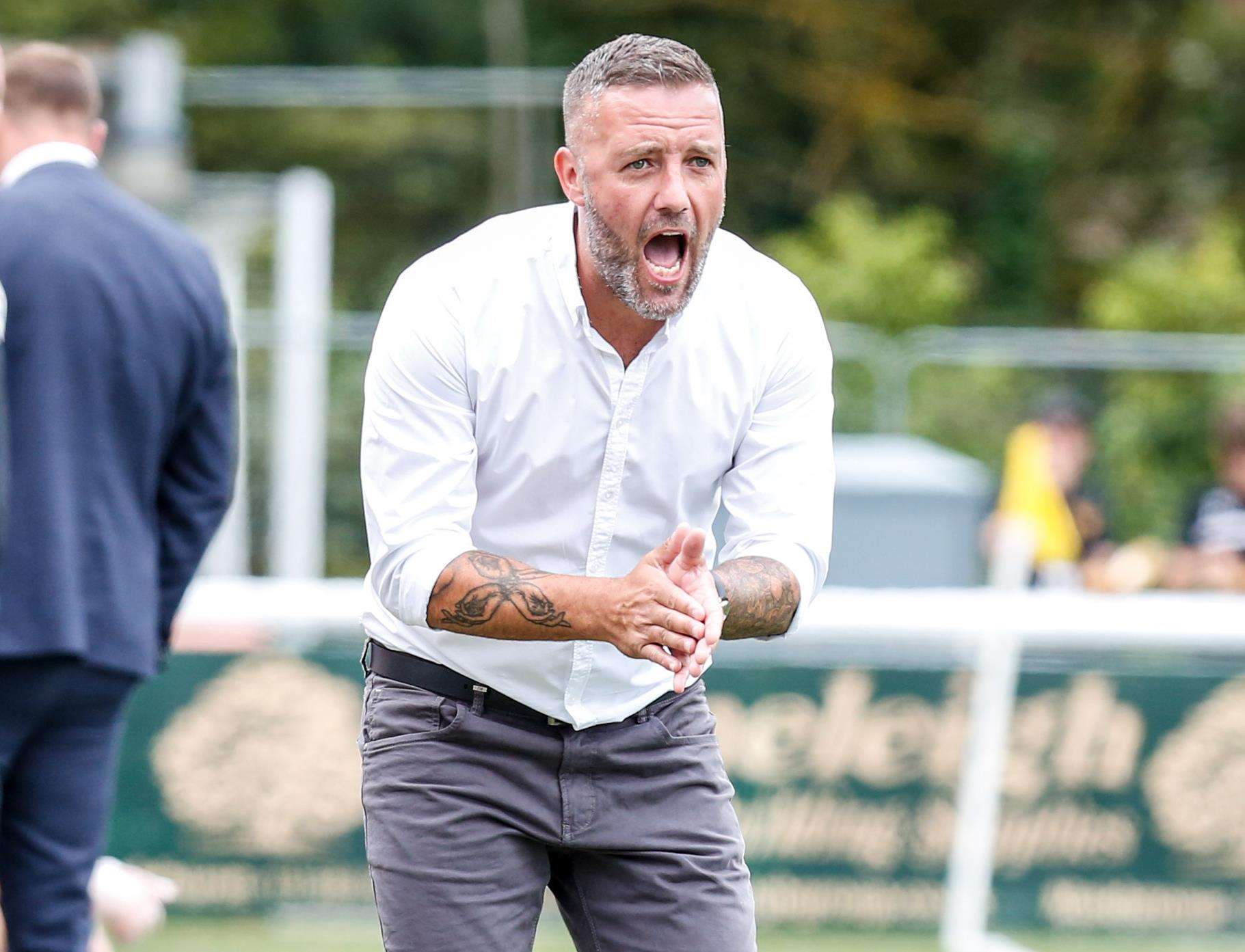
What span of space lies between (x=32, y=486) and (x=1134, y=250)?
18.6 m

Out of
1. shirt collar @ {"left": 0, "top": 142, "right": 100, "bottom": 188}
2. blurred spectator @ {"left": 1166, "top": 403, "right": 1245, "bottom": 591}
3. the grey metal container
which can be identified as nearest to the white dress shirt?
shirt collar @ {"left": 0, "top": 142, "right": 100, "bottom": 188}

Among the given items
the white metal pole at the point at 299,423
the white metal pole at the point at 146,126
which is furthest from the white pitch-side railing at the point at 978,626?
the white metal pole at the point at 146,126

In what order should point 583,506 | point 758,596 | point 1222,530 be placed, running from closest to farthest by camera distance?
point 758,596 → point 583,506 → point 1222,530

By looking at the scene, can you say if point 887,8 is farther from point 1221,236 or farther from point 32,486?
point 32,486

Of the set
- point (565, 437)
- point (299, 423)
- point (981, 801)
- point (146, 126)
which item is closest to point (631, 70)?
point (565, 437)

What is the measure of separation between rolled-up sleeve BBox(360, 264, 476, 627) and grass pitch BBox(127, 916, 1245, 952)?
3711 millimetres

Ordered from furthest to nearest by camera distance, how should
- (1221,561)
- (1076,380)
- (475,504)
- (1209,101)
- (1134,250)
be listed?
(1209,101)
(1134,250)
(1076,380)
(1221,561)
(475,504)

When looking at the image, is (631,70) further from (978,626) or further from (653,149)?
(978,626)

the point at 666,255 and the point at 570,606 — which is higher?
the point at 666,255

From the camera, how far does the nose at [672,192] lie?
9.73ft

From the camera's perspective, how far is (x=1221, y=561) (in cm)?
816

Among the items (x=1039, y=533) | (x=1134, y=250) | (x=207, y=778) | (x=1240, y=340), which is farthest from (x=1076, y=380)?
(x=1134, y=250)

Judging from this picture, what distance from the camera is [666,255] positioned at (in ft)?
10.0

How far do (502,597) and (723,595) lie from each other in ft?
1.18
